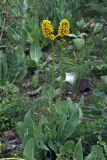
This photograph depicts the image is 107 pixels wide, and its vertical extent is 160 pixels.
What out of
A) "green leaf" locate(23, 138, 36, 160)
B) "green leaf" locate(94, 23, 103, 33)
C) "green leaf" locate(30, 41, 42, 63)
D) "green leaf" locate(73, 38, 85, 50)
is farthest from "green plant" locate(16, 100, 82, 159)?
"green leaf" locate(94, 23, 103, 33)

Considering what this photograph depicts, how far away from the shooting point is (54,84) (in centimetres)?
489

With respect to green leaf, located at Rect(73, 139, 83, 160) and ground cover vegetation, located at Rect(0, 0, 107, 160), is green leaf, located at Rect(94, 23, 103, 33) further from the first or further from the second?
green leaf, located at Rect(73, 139, 83, 160)

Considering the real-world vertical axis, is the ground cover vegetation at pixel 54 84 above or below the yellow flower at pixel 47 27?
below

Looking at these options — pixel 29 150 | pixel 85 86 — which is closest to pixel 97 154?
pixel 29 150

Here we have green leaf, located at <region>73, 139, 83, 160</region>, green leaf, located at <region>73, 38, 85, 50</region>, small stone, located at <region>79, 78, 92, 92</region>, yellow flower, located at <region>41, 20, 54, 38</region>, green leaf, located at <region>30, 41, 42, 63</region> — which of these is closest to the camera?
yellow flower, located at <region>41, 20, 54, 38</region>

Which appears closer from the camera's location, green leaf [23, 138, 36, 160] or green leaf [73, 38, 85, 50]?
green leaf [23, 138, 36, 160]

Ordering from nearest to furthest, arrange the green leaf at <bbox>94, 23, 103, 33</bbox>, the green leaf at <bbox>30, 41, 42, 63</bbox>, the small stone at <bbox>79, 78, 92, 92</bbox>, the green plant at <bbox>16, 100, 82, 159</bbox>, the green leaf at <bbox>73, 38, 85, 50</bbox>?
the green plant at <bbox>16, 100, 82, 159</bbox> < the small stone at <bbox>79, 78, 92, 92</bbox> < the green leaf at <bbox>30, 41, 42, 63</bbox> < the green leaf at <bbox>73, 38, 85, 50</bbox> < the green leaf at <bbox>94, 23, 103, 33</bbox>

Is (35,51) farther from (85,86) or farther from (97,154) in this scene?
(97,154)

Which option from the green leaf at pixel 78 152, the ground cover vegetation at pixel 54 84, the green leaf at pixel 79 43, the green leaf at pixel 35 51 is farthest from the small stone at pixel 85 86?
the green leaf at pixel 78 152

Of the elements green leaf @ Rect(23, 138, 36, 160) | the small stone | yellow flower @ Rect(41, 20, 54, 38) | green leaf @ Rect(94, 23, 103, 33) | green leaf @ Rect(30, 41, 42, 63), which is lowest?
the small stone

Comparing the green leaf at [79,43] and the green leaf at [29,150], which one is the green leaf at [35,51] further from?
the green leaf at [29,150]

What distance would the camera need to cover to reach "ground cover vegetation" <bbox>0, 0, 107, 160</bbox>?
350 centimetres

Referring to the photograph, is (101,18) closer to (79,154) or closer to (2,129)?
(2,129)

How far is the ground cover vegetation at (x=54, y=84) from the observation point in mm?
3496
